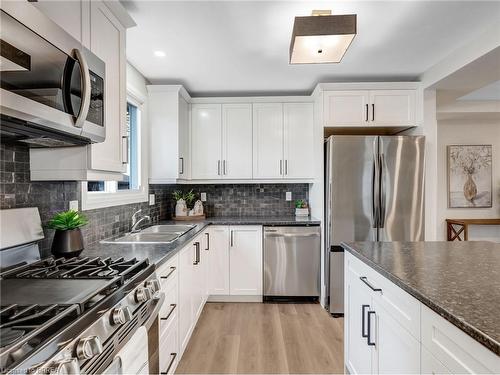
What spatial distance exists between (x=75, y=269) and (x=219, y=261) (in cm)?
210

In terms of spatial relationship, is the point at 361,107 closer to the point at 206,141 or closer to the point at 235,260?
the point at 206,141

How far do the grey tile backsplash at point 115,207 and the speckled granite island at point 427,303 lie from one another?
5.68 ft

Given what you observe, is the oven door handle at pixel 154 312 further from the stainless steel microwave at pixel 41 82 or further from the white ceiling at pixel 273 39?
the white ceiling at pixel 273 39

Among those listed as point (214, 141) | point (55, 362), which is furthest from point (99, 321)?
point (214, 141)

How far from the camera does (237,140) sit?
11.6 ft

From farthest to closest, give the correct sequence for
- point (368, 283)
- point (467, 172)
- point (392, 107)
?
point (467, 172), point (392, 107), point (368, 283)

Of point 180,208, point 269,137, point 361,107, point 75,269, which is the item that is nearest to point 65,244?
point 75,269

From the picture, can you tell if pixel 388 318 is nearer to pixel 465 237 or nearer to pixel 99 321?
pixel 99 321

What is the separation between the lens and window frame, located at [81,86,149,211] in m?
2.00

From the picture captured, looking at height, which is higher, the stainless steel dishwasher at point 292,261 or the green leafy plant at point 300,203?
the green leafy plant at point 300,203

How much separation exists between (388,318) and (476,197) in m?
4.43

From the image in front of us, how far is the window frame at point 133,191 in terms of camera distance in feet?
6.56

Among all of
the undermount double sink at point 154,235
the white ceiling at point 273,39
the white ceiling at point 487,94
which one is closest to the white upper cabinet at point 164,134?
the white ceiling at point 273,39

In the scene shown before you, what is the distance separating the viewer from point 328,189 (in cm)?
297
